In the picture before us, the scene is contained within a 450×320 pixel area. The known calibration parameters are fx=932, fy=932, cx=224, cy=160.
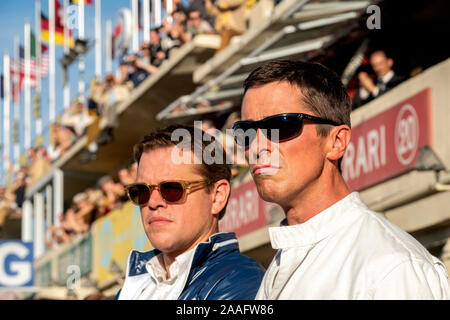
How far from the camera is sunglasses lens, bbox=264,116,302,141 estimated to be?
2557mm

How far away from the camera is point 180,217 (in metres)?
3.86

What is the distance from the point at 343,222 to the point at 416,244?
203 mm

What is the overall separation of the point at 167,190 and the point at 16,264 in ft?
40.9

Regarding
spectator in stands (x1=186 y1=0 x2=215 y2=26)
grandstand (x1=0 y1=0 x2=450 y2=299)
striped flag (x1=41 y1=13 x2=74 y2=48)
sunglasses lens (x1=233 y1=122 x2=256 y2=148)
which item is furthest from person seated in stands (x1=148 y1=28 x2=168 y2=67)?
sunglasses lens (x1=233 y1=122 x2=256 y2=148)

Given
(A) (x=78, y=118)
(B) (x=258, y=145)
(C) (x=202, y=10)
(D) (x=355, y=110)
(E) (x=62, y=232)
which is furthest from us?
(A) (x=78, y=118)

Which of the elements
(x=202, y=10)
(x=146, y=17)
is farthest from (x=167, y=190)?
(x=146, y=17)

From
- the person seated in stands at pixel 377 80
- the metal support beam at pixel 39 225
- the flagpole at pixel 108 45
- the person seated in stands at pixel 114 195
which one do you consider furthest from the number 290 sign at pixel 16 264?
the metal support beam at pixel 39 225

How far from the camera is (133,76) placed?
70.9ft

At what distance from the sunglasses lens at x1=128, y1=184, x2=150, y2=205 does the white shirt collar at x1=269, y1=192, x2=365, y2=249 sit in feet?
5.00

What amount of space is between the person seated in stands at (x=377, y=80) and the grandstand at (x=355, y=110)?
5.5 inches

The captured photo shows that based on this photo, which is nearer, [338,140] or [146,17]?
[338,140]

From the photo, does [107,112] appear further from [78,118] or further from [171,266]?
[171,266]

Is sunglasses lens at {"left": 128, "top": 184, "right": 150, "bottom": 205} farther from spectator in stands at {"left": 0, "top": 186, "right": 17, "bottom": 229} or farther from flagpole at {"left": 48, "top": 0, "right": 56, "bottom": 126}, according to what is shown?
spectator in stands at {"left": 0, "top": 186, "right": 17, "bottom": 229}

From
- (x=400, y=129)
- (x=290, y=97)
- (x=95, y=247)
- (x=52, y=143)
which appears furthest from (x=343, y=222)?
(x=52, y=143)
